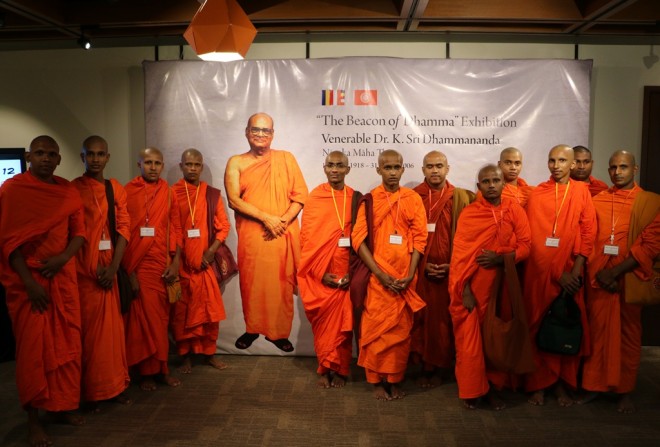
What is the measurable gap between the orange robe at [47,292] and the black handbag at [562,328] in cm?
319

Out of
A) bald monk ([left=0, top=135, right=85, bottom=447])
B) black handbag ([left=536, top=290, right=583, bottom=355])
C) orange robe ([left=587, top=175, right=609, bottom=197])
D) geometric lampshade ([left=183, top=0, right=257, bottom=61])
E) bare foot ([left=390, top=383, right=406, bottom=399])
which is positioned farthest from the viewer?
orange robe ([left=587, top=175, right=609, bottom=197])

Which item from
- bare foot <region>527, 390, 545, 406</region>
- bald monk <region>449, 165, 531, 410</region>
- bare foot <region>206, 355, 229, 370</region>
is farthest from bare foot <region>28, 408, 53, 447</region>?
bare foot <region>527, 390, 545, 406</region>

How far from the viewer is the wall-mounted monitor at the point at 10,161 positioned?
5.23 meters

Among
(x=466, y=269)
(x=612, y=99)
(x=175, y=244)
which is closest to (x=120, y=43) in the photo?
(x=175, y=244)

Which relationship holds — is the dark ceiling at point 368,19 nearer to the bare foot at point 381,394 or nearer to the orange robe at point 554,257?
the orange robe at point 554,257

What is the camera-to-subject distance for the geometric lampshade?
10.2 ft

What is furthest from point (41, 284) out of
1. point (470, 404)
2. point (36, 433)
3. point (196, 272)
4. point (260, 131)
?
point (470, 404)

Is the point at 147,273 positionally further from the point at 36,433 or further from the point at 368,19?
the point at 368,19

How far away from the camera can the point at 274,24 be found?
4.81m

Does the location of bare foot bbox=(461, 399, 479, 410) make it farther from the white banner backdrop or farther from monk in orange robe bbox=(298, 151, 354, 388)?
the white banner backdrop

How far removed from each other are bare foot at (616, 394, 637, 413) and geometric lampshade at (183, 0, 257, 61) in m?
3.52

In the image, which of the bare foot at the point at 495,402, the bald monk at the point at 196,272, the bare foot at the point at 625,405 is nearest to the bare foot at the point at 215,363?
the bald monk at the point at 196,272

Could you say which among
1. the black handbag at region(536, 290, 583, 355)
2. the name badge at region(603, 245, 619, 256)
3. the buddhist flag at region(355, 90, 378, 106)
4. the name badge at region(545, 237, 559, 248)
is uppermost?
the buddhist flag at region(355, 90, 378, 106)

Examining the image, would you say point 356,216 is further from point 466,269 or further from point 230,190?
point 230,190
